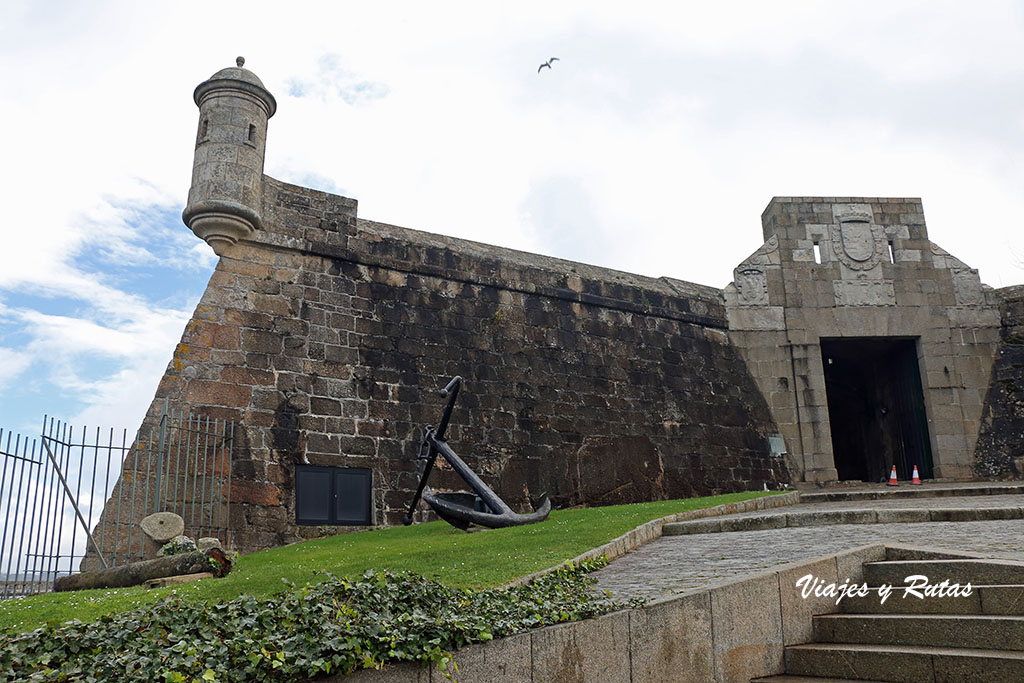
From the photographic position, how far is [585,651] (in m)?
4.32

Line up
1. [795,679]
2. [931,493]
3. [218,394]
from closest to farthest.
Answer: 1. [795,679]
2. [218,394]
3. [931,493]

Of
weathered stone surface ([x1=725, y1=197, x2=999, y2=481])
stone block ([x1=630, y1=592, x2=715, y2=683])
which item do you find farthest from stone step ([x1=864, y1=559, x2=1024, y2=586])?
weathered stone surface ([x1=725, y1=197, x2=999, y2=481])

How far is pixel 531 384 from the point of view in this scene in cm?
1430

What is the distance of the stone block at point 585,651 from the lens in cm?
419

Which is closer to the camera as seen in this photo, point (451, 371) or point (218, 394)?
point (218, 394)

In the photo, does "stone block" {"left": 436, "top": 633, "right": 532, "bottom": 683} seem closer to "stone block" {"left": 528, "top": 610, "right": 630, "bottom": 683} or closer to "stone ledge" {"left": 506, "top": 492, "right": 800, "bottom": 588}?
"stone block" {"left": 528, "top": 610, "right": 630, "bottom": 683}

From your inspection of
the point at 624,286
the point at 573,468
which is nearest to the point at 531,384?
the point at 573,468

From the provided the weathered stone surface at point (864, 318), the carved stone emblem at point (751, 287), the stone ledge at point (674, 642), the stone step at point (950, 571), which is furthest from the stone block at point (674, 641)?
the carved stone emblem at point (751, 287)

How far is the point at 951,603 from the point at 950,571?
0.97 feet

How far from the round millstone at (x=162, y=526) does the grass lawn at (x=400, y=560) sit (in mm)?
853

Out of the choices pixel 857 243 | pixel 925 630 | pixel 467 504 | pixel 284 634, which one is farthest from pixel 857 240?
pixel 284 634

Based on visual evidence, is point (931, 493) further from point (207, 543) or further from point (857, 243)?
point (207, 543)

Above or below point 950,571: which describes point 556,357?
above

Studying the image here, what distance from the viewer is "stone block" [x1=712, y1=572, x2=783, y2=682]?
4.80 meters
